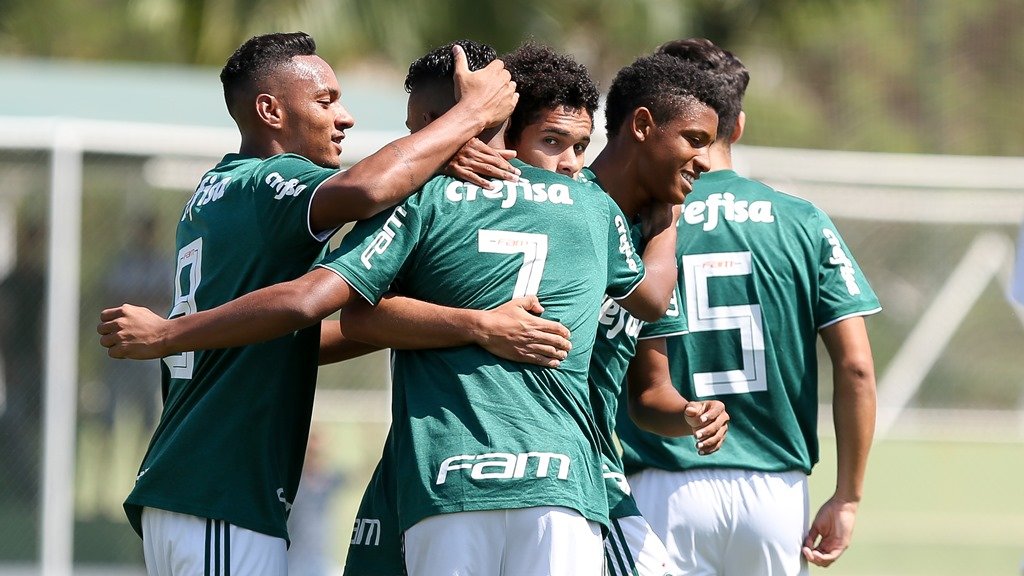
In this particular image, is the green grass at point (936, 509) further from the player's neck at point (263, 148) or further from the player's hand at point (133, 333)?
the player's hand at point (133, 333)

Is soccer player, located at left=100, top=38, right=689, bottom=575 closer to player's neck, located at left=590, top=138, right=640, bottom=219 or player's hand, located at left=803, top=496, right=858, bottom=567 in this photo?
player's neck, located at left=590, top=138, right=640, bottom=219

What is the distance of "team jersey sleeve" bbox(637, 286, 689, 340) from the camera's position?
4508 millimetres

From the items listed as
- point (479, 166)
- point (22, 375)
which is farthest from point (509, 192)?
point (22, 375)

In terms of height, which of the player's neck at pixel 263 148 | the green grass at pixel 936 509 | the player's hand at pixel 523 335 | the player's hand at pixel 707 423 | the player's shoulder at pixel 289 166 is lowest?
the green grass at pixel 936 509

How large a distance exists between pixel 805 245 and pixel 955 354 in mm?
12120

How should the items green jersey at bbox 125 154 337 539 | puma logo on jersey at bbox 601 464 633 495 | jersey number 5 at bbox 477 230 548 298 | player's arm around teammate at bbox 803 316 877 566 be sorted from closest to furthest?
jersey number 5 at bbox 477 230 548 298 < green jersey at bbox 125 154 337 539 < puma logo on jersey at bbox 601 464 633 495 < player's arm around teammate at bbox 803 316 877 566

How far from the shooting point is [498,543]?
3654 millimetres

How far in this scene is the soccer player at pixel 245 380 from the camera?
3.90 metres

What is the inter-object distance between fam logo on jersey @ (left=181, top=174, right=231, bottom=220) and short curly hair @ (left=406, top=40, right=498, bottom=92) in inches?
25.6

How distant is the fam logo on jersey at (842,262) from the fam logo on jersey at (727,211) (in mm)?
229

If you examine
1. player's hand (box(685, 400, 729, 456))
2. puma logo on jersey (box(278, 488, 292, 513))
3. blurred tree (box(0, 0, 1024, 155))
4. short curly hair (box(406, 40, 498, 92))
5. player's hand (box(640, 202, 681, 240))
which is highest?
blurred tree (box(0, 0, 1024, 155))

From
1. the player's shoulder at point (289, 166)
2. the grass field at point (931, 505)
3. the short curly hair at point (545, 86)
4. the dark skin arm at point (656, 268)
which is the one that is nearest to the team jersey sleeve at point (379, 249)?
the player's shoulder at point (289, 166)

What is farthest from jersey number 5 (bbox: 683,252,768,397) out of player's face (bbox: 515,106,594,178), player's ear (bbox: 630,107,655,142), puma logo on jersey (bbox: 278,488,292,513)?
puma logo on jersey (bbox: 278,488,292,513)

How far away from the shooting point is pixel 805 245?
4.84 metres
